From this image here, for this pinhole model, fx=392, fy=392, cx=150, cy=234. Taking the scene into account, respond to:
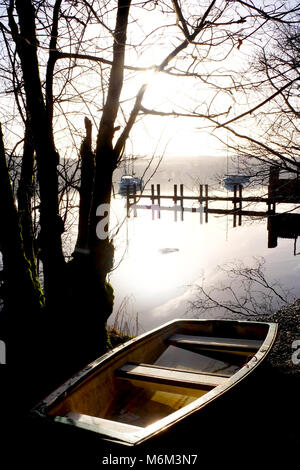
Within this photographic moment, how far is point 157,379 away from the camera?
4086 millimetres

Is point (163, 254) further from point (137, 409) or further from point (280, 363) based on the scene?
point (137, 409)

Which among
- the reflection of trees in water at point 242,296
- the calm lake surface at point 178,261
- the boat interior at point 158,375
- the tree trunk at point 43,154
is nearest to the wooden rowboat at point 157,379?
the boat interior at point 158,375

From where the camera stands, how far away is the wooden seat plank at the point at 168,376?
12.8ft

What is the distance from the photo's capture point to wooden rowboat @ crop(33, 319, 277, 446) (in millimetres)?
3279

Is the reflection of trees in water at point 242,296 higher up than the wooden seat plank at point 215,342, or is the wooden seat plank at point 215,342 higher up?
the wooden seat plank at point 215,342

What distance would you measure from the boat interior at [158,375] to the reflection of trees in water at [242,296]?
5.45 metres

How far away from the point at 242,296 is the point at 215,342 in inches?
322

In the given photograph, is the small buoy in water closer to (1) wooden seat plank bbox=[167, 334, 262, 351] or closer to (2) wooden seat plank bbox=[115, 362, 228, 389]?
(1) wooden seat plank bbox=[167, 334, 262, 351]

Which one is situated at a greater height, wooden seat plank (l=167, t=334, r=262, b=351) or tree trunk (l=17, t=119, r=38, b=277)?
tree trunk (l=17, t=119, r=38, b=277)
